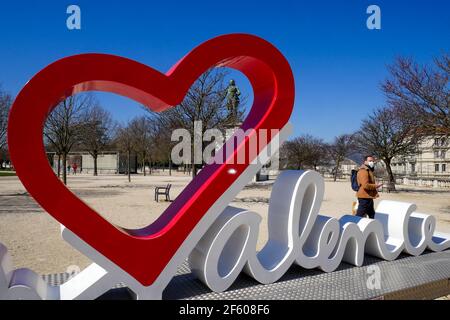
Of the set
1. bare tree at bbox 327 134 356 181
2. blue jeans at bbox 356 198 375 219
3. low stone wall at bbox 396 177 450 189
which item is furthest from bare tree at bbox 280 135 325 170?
blue jeans at bbox 356 198 375 219

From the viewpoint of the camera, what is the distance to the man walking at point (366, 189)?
6953 millimetres

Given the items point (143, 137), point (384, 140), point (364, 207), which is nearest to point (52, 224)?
point (364, 207)

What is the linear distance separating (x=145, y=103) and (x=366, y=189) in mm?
4902

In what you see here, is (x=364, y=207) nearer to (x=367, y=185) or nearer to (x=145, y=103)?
(x=367, y=185)

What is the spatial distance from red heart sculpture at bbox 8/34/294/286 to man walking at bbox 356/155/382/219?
295 centimetres

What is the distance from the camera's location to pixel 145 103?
15.2 feet

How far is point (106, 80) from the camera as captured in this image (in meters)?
4.07

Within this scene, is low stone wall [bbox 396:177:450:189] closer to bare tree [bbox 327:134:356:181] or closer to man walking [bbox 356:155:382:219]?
bare tree [bbox 327:134:356:181]

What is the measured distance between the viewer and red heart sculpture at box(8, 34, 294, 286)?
3.75m

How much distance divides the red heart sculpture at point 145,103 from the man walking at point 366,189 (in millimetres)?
2955

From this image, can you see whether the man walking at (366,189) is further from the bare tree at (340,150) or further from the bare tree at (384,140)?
the bare tree at (340,150)

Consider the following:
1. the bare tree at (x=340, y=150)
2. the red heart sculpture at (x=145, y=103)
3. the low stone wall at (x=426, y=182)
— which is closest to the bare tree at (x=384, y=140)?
the low stone wall at (x=426, y=182)
